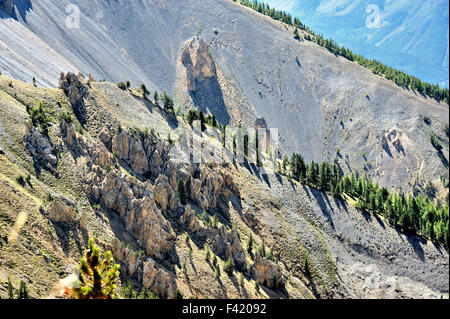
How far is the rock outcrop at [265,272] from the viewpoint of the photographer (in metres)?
81.9

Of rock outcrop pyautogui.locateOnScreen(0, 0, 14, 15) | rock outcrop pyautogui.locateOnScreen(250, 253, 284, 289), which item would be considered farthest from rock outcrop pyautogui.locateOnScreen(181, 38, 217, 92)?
rock outcrop pyautogui.locateOnScreen(250, 253, 284, 289)

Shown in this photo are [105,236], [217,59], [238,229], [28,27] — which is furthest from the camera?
[217,59]

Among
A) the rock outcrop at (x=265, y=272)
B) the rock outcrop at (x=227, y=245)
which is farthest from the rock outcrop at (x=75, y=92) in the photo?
the rock outcrop at (x=265, y=272)

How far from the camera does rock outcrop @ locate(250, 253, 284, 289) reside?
81.9m

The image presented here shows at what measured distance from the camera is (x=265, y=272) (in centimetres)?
8262

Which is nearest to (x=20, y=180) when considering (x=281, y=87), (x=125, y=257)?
(x=125, y=257)

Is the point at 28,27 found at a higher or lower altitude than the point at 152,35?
higher

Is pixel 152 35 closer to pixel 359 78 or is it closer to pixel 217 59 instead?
pixel 217 59

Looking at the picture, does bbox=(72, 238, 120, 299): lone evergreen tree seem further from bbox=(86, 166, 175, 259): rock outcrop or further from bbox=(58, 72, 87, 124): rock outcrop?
bbox=(58, 72, 87, 124): rock outcrop

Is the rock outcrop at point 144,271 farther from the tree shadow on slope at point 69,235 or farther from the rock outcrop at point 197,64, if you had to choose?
the rock outcrop at point 197,64

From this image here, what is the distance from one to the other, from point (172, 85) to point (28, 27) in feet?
175

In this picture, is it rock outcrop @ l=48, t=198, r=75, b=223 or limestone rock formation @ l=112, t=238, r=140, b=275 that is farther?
limestone rock formation @ l=112, t=238, r=140, b=275
